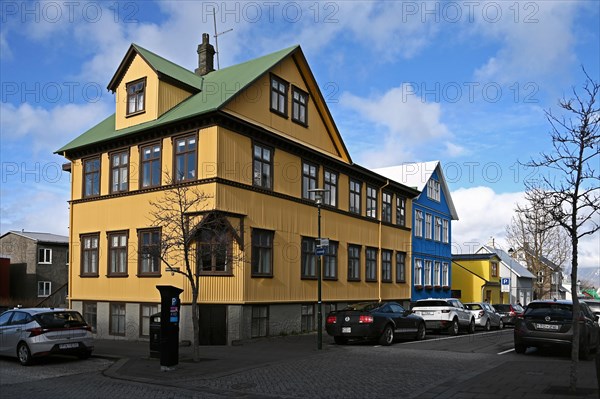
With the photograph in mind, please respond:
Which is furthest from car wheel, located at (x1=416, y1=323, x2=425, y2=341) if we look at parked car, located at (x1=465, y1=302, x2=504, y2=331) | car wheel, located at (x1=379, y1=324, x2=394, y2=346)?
parked car, located at (x1=465, y1=302, x2=504, y2=331)

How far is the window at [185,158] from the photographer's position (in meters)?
22.1

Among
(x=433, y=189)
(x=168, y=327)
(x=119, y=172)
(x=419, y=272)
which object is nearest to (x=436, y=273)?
(x=419, y=272)

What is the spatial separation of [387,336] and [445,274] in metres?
24.7

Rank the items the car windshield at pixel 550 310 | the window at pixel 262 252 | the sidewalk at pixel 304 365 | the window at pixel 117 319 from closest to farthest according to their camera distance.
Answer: the sidewalk at pixel 304 365, the car windshield at pixel 550 310, the window at pixel 262 252, the window at pixel 117 319

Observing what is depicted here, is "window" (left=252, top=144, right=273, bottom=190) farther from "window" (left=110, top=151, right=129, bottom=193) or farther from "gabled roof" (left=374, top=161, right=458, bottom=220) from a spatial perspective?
"gabled roof" (left=374, top=161, right=458, bottom=220)

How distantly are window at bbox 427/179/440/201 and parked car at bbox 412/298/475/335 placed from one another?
14888 millimetres

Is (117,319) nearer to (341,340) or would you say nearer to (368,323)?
(341,340)

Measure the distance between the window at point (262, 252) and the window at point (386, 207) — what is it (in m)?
11.7

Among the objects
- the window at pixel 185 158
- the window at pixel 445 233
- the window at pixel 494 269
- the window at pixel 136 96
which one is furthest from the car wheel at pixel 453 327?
the window at pixel 494 269

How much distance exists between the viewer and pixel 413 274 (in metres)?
38.2

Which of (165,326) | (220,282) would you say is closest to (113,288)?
(220,282)

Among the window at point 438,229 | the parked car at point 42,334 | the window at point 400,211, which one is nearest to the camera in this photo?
the parked car at point 42,334

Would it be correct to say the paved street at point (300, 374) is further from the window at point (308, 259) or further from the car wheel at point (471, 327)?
the car wheel at point (471, 327)

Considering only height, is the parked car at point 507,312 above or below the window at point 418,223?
below
